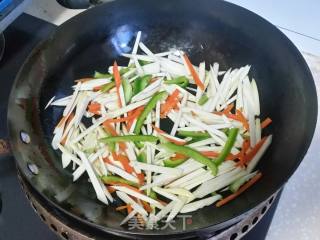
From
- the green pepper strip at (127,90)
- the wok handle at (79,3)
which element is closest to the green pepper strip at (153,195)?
the green pepper strip at (127,90)

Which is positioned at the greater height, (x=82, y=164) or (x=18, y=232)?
(x=82, y=164)

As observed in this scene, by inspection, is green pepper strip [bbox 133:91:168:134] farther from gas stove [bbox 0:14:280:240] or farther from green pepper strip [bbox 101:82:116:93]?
Result: gas stove [bbox 0:14:280:240]

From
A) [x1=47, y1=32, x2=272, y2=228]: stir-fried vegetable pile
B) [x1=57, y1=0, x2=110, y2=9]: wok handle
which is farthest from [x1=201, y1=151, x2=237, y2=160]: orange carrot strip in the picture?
[x1=57, y1=0, x2=110, y2=9]: wok handle

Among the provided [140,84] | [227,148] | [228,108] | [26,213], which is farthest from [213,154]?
→ [26,213]

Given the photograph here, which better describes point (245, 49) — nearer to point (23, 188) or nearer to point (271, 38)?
point (271, 38)

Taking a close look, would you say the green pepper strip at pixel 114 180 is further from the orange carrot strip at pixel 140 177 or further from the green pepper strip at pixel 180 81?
the green pepper strip at pixel 180 81

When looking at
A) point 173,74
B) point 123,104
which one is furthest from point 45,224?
point 173,74
